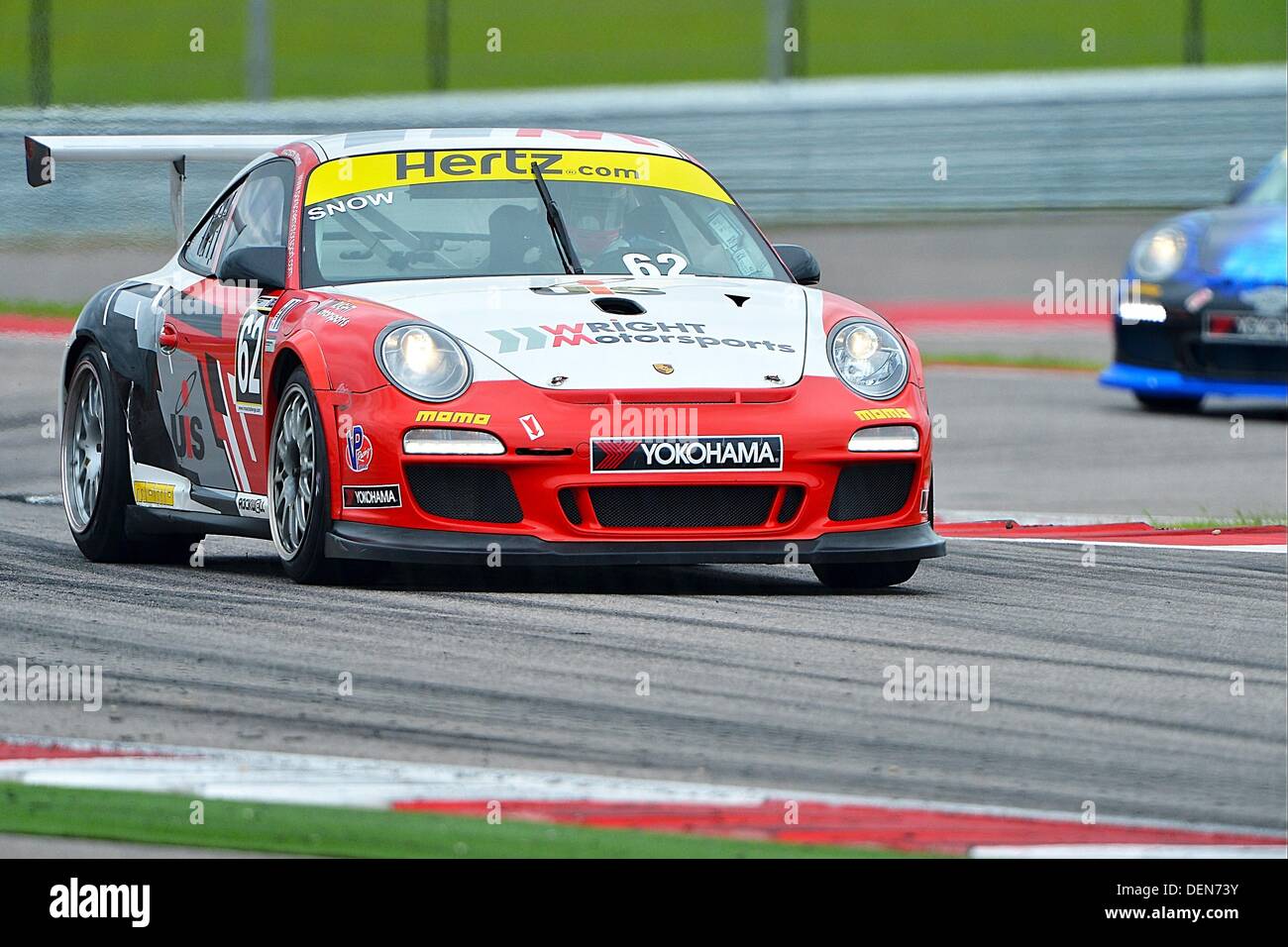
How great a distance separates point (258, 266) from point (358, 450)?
963 millimetres

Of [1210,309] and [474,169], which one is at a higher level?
[474,169]

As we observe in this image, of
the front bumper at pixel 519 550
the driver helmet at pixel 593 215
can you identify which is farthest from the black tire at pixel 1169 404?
the front bumper at pixel 519 550

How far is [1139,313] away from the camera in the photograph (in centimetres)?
1395

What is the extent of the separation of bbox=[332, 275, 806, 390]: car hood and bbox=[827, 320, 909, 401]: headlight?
11cm

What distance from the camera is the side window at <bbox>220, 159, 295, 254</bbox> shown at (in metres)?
8.31

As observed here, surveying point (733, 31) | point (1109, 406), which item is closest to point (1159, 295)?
point (1109, 406)

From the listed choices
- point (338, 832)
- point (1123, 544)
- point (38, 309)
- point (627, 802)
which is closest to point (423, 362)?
point (627, 802)

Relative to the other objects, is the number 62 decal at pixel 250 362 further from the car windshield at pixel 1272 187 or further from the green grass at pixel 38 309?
the green grass at pixel 38 309

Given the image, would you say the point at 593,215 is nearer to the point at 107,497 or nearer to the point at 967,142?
the point at 107,497

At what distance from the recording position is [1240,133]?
20.9 meters

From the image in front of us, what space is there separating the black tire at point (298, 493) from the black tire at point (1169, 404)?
24.7 feet

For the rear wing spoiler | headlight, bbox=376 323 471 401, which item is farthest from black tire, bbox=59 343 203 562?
headlight, bbox=376 323 471 401

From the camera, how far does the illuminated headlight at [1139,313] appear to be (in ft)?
45.4
